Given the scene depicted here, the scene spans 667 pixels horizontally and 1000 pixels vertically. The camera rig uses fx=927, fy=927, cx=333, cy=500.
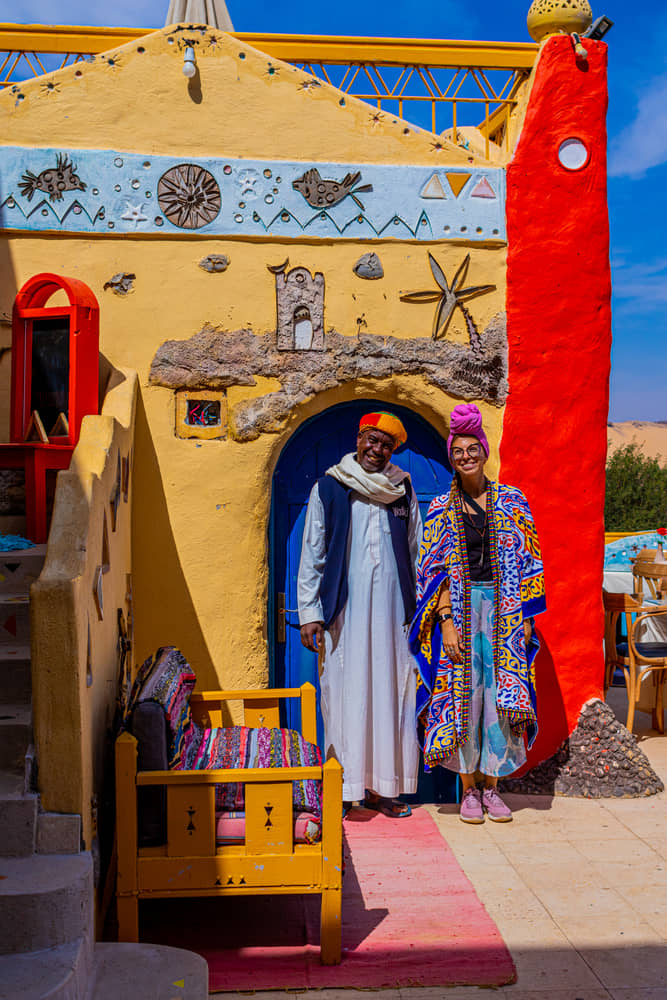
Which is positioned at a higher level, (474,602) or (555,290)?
(555,290)

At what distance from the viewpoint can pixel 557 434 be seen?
527 centimetres

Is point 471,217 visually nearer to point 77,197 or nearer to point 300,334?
point 300,334

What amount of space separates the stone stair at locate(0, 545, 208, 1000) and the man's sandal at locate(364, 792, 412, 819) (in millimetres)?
2080

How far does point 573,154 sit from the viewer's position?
5234 millimetres

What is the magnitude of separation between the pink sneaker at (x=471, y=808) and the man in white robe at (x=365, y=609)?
0.29 m

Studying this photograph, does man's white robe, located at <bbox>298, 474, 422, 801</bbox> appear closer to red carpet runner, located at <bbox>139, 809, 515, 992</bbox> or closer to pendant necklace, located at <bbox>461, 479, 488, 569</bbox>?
pendant necklace, located at <bbox>461, 479, 488, 569</bbox>

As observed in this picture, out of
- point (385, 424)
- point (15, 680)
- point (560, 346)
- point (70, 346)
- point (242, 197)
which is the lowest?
point (15, 680)

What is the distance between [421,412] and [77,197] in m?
2.22

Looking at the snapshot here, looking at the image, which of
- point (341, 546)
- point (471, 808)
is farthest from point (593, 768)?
point (341, 546)

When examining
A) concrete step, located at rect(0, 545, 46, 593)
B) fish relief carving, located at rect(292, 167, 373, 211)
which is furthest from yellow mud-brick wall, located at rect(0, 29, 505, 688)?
concrete step, located at rect(0, 545, 46, 593)

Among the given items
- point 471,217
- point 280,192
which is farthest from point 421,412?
point 280,192

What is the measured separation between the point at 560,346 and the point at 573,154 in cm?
108

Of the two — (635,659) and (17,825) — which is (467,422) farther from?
(635,659)

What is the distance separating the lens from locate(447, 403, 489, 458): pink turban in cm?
463
